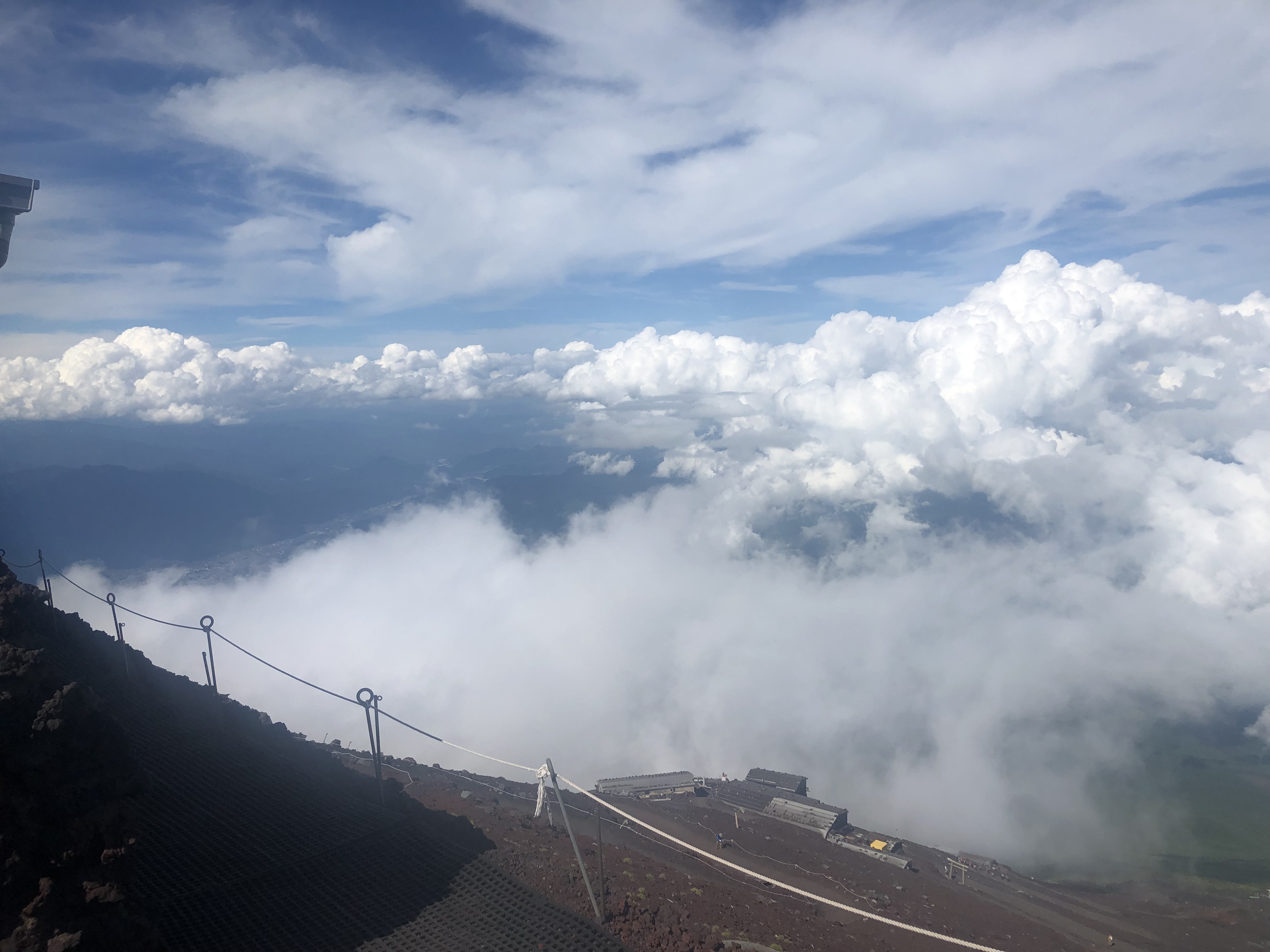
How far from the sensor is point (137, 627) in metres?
199

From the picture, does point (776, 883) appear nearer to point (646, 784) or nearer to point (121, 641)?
point (646, 784)

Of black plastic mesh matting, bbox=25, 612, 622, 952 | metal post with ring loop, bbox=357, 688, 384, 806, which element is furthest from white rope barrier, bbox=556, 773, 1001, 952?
black plastic mesh matting, bbox=25, 612, 622, 952

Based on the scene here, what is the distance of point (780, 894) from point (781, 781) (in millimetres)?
30899

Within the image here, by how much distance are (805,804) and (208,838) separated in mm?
44060

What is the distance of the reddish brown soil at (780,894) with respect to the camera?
20.7 m

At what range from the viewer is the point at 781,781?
5881 cm

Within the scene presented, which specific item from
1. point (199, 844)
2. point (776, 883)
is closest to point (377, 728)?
point (199, 844)

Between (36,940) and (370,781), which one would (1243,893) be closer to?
(370,781)

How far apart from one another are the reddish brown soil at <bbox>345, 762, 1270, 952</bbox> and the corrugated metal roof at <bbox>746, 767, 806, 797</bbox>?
9307 millimetres

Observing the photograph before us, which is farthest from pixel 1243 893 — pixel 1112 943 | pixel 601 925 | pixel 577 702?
pixel 577 702

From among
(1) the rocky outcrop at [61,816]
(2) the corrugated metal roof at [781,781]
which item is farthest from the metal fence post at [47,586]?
(2) the corrugated metal roof at [781,781]

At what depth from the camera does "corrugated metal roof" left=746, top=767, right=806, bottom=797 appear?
57406 mm

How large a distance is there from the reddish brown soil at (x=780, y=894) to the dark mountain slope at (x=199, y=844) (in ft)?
8.95

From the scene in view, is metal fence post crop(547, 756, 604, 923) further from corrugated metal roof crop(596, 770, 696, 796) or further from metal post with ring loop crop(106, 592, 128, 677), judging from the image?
corrugated metal roof crop(596, 770, 696, 796)
